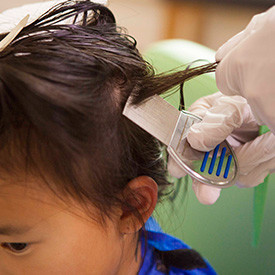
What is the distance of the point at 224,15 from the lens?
240cm

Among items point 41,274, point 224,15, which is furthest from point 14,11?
point 224,15

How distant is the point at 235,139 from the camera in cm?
72

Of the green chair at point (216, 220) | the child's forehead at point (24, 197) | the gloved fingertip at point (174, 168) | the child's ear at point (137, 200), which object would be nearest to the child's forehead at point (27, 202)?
the child's forehead at point (24, 197)

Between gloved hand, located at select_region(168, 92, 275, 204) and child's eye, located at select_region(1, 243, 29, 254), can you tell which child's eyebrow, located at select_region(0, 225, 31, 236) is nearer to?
child's eye, located at select_region(1, 243, 29, 254)

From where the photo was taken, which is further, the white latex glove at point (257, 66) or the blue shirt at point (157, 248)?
the blue shirt at point (157, 248)

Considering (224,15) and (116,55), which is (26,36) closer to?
(116,55)

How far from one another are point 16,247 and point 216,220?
0.46 meters

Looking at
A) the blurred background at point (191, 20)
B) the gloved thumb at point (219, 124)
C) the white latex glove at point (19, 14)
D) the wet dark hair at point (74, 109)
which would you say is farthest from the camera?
the blurred background at point (191, 20)

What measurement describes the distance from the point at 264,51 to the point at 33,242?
40 cm

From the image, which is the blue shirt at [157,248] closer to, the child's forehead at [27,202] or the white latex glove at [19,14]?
the child's forehead at [27,202]

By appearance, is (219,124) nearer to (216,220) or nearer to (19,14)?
(216,220)

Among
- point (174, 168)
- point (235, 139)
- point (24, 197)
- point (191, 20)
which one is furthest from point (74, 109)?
point (191, 20)

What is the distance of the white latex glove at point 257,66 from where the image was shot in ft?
1.55

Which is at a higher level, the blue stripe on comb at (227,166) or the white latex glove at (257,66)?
the white latex glove at (257,66)
